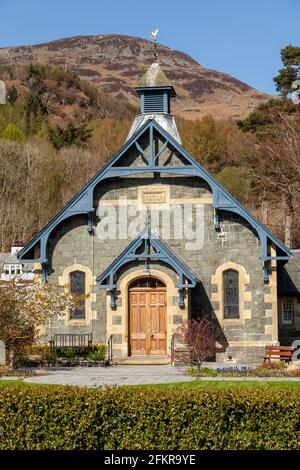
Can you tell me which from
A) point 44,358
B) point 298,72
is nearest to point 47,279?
point 44,358

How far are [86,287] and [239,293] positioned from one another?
5600mm

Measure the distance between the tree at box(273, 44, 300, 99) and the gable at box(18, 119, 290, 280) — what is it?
92.1 feet

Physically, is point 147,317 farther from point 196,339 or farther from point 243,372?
point 243,372

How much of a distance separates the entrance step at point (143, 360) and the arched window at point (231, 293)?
9.43 ft

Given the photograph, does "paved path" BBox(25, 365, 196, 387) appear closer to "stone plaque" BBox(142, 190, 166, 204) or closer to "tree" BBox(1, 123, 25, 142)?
"stone plaque" BBox(142, 190, 166, 204)

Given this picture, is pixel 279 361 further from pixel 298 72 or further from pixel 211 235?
pixel 298 72

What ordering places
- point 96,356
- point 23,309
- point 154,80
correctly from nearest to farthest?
point 23,309, point 96,356, point 154,80

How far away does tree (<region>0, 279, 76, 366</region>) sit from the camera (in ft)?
71.7

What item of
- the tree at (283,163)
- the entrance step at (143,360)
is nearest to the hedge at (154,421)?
the entrance step at (143,360)

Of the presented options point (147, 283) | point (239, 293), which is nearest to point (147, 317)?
point (147, 283)

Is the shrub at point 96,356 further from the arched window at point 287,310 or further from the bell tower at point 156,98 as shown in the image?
the bell tower at point 156,98

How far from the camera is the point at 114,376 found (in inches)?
840

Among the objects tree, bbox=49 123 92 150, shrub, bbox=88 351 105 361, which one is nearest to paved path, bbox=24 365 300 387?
shrub, bbox=88 351 105 361
